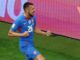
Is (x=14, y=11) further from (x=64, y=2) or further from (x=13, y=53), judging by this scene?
(x=13, y=53)

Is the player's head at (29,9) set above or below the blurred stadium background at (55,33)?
above

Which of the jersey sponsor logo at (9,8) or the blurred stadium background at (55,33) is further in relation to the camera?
the jersey sponsor logo at (9,8)

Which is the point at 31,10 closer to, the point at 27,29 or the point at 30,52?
the point at 27,29

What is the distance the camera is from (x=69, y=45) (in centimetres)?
1015

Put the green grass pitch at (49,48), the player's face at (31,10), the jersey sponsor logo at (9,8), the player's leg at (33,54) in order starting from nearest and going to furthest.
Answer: the player's face at (31,10) < the player's leg at (33,54) < the green grass pitch at (49,48) < the jersey sponsor logo at (9,8)

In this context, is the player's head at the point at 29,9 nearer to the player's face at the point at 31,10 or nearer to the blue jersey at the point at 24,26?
the player's face at the point at 31,10

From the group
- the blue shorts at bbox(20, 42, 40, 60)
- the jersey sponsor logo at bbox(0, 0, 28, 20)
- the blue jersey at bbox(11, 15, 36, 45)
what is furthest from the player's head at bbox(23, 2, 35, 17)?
the jersey sponsor logo at bbox(0, 0, 28, 20)

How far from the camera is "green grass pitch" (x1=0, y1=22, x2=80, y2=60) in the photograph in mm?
9219

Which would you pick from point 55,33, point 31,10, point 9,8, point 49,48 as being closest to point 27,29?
point 31,10

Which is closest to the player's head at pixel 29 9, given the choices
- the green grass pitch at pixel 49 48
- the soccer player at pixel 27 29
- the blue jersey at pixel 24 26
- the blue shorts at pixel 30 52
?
the soccer player at pixel 27 29

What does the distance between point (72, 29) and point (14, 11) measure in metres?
2.72

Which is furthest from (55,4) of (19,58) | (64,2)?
(19,58)

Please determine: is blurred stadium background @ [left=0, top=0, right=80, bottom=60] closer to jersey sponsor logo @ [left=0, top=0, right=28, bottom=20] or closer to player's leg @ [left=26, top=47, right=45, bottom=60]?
jersey sponsor logo @ [left=0, top=0, right=28, bottom=20]

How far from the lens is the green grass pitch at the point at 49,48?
9219mm
